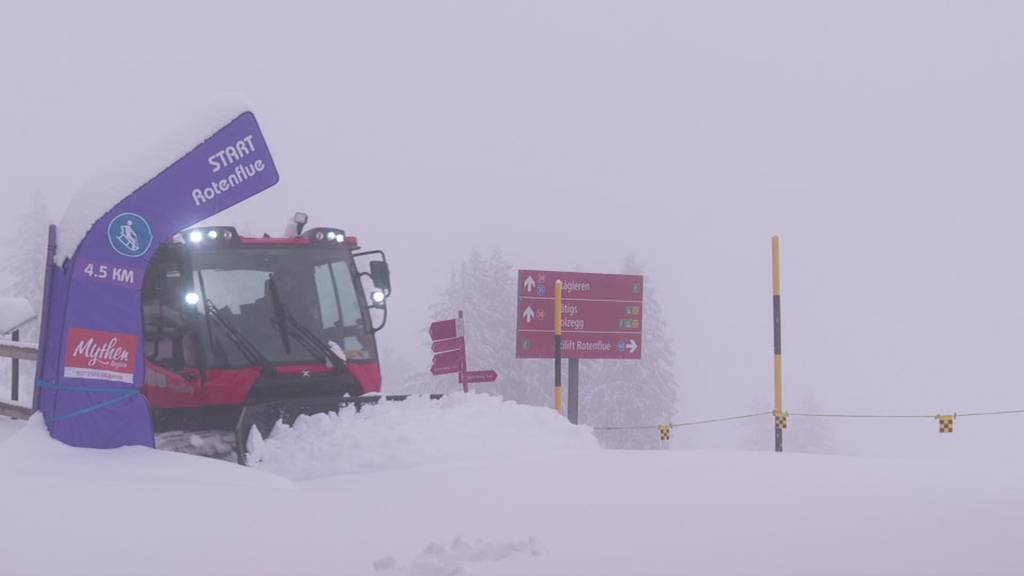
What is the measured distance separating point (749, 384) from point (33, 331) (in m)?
120

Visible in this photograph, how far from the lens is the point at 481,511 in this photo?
566 centimetres

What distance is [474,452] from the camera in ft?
26.6

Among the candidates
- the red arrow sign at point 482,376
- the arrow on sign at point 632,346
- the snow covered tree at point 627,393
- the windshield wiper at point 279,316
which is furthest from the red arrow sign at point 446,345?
the snow covered tree at point 627,393

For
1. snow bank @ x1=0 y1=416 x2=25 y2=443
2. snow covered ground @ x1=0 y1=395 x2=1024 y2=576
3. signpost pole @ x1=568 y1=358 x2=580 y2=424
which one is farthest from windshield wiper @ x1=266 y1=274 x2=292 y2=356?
signpost pole @ x1=568 y1=358 x2=580 y2=424

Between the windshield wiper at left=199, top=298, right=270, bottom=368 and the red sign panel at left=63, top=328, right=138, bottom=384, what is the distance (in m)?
1.95

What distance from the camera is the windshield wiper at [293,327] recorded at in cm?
978

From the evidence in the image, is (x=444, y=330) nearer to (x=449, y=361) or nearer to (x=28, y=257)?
(x=449, y=361)

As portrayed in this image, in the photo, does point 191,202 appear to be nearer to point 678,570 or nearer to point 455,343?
point 678,570

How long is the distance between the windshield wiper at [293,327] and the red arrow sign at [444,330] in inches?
325

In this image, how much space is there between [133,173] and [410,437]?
2.89m

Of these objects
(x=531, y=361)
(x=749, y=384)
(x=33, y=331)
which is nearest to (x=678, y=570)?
(x=531, y=361)

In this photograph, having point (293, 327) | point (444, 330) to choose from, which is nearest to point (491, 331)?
point (444, 330)

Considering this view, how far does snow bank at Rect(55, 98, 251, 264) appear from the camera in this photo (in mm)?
7570

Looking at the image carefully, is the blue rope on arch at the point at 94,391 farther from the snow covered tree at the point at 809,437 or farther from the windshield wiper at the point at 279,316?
the snow covered tree at the point at 809,437
